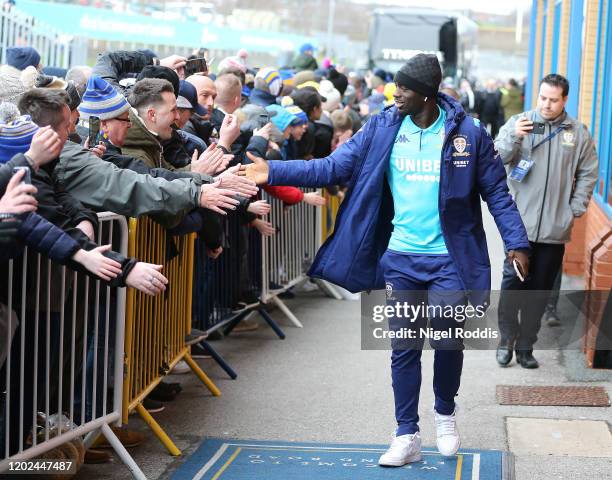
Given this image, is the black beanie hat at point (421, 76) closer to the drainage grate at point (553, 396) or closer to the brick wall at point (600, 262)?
the drainage grate at point (553, 396)

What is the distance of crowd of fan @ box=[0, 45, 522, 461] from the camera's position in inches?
173

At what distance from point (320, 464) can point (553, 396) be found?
6.94ft

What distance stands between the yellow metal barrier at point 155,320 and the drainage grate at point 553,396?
6.90 feet

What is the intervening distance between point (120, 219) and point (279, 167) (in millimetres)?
876

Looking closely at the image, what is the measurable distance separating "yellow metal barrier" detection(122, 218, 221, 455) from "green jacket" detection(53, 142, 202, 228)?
25cm

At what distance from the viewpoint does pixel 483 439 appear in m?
6.20

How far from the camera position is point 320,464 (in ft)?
18.6

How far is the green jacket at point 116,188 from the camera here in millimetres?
5125

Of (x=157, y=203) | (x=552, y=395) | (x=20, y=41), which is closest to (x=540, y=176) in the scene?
(x=552, y=395)

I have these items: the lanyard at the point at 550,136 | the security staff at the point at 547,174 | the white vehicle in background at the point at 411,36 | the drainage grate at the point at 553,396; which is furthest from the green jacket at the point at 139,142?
the white vehicle in background at the point at 411,36

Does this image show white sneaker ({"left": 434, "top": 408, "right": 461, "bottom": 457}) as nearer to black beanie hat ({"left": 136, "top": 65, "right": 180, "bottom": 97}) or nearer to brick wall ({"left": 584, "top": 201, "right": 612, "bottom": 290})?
brick wall ({"left": 584, "top": 201, "right": 612, "bottom": 290})

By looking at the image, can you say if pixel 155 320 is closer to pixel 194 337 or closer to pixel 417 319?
pixel 194 337

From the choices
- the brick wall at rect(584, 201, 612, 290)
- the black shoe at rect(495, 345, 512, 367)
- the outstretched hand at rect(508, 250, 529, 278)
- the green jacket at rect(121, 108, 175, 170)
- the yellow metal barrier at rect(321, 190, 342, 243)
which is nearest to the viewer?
the outstretched hand at rect(508, 250, 529, 278)

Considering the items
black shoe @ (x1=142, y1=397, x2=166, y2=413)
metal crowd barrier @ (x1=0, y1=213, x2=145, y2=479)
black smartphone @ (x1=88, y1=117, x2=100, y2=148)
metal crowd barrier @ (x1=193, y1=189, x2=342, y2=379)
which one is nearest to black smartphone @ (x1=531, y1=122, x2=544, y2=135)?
metal crowd barrier @ (x1=193, y1=189, x2=342, y2=379)
